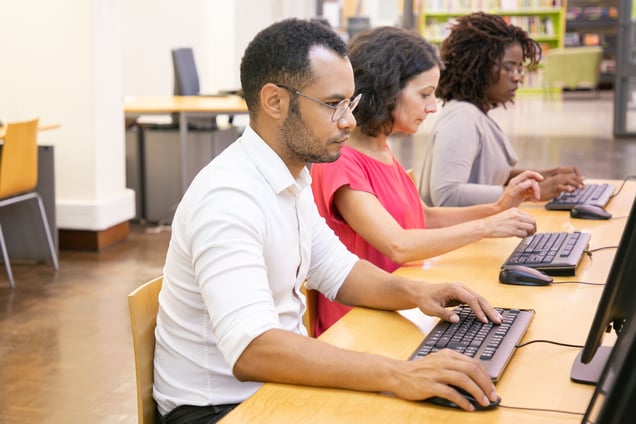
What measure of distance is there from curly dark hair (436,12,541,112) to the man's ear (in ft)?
5.84

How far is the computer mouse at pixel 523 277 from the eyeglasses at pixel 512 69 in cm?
134

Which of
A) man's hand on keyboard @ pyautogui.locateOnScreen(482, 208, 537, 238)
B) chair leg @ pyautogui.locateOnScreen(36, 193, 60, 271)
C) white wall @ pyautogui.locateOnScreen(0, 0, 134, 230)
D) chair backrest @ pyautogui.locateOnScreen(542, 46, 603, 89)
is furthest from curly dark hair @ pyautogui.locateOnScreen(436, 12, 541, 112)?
chair backrest @ pyautogui.locateOnScreen(542, 46, 603, 89)

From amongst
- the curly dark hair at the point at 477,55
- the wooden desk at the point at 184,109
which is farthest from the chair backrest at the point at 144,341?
the wooden desk at the point at 184,109

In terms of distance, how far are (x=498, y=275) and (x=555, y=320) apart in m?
0.39

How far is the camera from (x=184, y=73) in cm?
802

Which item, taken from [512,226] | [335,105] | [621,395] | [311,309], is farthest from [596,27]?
[621,395]

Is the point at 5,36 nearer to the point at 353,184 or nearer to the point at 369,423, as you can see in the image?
the point at 353,184

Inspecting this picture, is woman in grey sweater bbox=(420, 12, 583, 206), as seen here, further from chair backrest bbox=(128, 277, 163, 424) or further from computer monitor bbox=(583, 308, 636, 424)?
computer monitor bbox=(583, 308, 636, 424)

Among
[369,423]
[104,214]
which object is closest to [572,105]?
[104,214]

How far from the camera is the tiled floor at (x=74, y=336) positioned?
3.25 m

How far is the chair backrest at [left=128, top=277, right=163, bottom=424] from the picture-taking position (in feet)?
5.50

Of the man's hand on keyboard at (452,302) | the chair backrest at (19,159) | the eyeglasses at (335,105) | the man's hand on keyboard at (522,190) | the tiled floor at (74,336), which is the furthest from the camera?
the chair backrest at (19,159)

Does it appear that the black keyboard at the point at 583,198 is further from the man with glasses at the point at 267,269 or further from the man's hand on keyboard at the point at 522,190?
the man with glasses at the point at 267,269

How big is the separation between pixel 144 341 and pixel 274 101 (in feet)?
1.65
